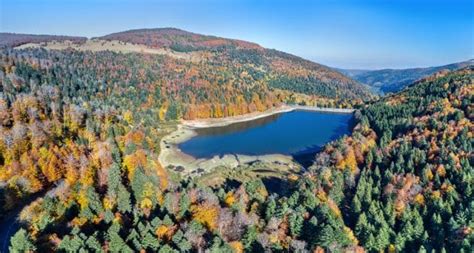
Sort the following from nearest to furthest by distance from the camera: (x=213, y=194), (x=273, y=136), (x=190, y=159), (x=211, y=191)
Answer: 1. (x=213, y=194)
2. (x=211, y=191)
3. (x=190, y=159)
4. (x=273, y=136)

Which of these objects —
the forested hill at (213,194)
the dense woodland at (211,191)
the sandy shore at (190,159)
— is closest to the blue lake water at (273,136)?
the sandy shore at (190,159)

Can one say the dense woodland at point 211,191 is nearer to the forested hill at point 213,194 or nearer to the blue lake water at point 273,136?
the forested hill at point 213,194

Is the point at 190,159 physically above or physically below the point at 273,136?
below

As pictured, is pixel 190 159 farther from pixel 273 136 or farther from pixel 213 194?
pixel 273 136

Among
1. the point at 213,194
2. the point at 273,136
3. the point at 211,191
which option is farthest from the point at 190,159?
the point at 273,136

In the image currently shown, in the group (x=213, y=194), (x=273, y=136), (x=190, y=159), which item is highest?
(x=213, y=194)

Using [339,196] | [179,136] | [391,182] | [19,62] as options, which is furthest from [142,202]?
[19,62]
